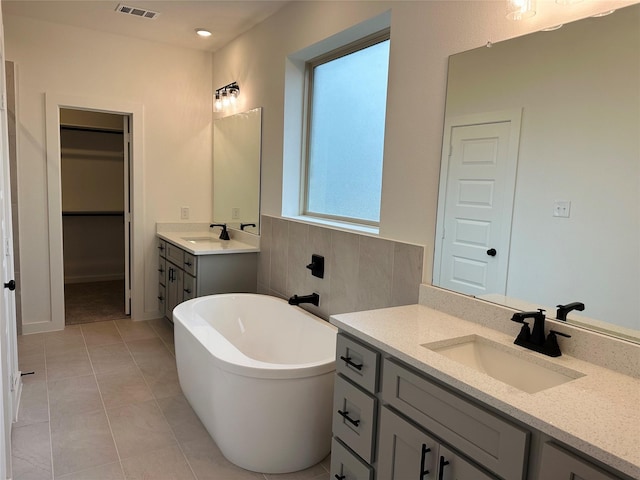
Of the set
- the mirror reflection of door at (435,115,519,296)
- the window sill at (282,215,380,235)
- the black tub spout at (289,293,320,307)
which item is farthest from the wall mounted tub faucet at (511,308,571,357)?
the black tub spout at (289,293,320,307)

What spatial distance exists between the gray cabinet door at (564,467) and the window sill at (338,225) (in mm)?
1617

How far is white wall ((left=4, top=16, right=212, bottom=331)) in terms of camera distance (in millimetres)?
3781

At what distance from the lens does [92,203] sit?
5.93 metres

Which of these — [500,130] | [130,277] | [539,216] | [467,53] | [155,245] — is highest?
[467,53]

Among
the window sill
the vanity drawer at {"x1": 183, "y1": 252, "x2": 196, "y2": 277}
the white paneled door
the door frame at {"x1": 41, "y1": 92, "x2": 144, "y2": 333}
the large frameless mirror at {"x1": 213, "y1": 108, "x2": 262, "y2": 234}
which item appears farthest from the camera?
the door frame at {"x1": 41, "y1": 92, "x2": 144, "y2": 333}

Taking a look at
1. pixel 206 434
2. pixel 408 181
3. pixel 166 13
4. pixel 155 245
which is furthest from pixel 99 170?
pixel 408 181

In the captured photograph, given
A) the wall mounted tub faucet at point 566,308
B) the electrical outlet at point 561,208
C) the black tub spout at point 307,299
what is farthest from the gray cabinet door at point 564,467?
the black tub spout at point 307,299

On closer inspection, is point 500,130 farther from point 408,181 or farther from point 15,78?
point 15,78

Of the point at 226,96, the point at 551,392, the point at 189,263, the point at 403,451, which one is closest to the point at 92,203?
the point at 226,96

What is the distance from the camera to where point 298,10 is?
314 centimetres

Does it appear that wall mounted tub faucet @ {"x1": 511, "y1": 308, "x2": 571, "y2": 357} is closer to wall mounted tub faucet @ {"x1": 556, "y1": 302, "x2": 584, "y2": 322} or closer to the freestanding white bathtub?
wall mounted tub faucet @ {"x1": 556, "y1": 302, "x2": 584, "y2": 322}

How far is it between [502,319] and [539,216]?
0.43 metres

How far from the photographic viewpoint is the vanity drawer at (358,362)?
64.6 inches

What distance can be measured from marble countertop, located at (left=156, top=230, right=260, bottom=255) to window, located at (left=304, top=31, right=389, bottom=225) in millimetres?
674
